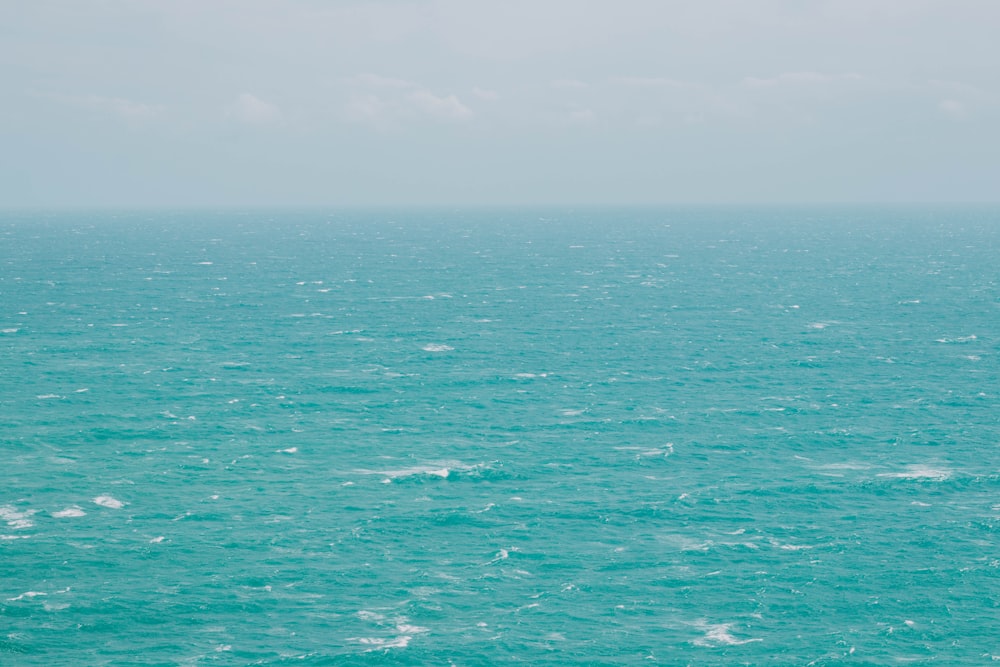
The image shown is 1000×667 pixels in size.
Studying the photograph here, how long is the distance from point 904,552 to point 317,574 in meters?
46.6

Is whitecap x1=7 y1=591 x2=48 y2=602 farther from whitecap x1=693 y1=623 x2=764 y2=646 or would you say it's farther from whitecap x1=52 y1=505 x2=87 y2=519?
whitecap x1=693 y1=623 x2=764 y2=646

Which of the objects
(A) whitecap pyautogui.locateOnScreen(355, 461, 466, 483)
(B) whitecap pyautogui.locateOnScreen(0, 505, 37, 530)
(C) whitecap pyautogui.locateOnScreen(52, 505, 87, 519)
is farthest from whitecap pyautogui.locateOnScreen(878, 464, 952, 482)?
(B) whitecap pyautogui.locateOnScreen(0, 505, 37, 530)

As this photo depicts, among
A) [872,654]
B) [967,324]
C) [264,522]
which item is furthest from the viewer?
[967,324]

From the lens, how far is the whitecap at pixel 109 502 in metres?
91.1

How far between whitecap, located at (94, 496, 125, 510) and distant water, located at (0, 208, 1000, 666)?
0.41 meters

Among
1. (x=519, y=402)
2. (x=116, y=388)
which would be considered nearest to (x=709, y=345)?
(x=519, y=402)

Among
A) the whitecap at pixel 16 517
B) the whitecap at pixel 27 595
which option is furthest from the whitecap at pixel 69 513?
the whitecap at pixel 27 595

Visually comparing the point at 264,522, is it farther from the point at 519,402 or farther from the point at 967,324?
the point at 967,324

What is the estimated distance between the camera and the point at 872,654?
66.9 metres

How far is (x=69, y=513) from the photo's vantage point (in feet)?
293

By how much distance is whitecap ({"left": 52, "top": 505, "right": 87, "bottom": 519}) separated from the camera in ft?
291

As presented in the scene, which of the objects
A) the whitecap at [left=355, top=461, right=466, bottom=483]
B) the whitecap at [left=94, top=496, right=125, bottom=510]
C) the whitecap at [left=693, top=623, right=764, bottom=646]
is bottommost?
the whitecap at [left=693, top=623, right=764, bottom=646]

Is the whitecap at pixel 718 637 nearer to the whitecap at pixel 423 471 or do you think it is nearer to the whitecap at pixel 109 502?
the whitecap at pixel 423 471

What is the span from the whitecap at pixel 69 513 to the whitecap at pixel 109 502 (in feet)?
6.34
